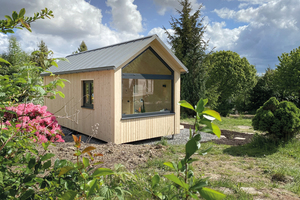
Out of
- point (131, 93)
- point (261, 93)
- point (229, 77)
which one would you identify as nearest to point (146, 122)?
point (131, 93)

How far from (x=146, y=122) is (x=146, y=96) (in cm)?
91

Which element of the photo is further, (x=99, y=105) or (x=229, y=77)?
(x=229, y=77)

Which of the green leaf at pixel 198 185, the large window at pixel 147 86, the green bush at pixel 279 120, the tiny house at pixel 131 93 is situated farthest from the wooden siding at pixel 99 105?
the green leaf at pixel 198 185

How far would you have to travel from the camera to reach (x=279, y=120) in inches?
254

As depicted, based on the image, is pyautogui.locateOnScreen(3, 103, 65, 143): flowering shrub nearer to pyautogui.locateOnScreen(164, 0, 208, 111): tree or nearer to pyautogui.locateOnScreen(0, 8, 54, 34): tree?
pyautogui.locateOnScreen(0, 8, 54, 34): tree

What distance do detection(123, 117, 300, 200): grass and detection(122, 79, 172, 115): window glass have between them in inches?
59.1

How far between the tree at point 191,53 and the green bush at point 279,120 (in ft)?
25.3

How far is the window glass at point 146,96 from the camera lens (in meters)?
7.30

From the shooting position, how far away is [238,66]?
63.7 ft

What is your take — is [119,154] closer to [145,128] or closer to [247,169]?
[145,128]

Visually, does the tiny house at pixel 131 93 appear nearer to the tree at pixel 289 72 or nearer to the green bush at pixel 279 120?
the green bush at pixel 279 120

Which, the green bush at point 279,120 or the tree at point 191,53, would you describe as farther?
the tree at point 191,53

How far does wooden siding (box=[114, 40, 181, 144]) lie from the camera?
695 centimetres

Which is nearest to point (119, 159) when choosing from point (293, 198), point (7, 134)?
point (293, 198)
